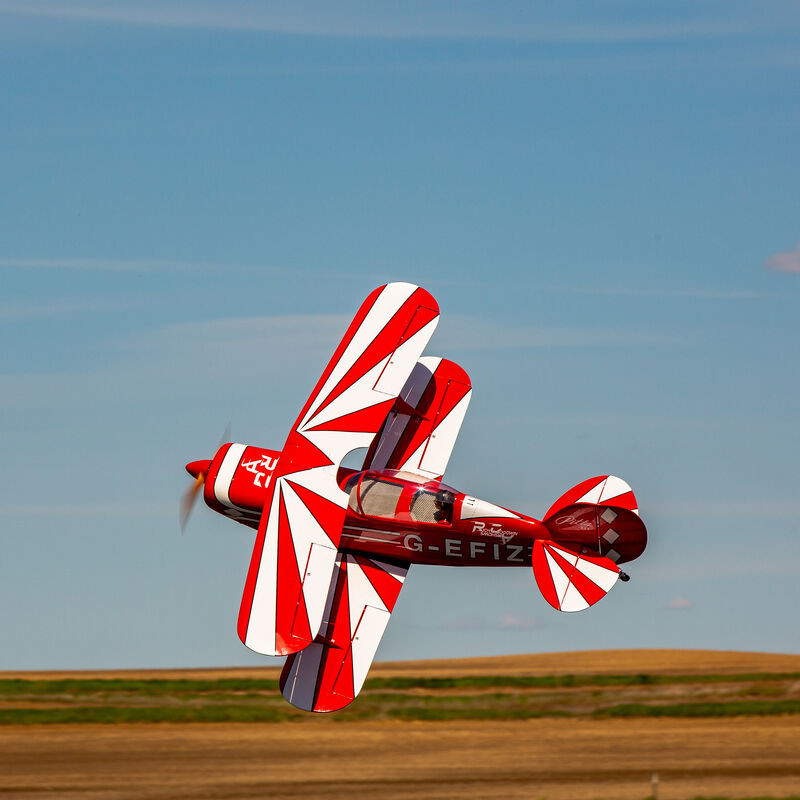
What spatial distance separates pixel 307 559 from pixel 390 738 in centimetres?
1845

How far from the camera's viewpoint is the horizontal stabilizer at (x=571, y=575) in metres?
19.5

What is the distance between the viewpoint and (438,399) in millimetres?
23719

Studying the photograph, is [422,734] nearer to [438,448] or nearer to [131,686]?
[131,686]

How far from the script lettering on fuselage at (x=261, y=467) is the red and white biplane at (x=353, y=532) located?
2cm

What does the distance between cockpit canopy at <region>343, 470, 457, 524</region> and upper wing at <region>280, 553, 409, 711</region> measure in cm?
111

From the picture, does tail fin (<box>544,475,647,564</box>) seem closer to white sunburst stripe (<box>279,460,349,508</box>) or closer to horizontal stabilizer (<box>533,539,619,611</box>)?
horizontal stabilizer (<box>533,539,619,611</box>)

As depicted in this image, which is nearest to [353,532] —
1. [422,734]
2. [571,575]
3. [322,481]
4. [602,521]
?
[322,481]

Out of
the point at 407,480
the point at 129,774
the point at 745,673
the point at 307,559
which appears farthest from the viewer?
the point at 745,673

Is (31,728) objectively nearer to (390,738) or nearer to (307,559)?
(390,738)

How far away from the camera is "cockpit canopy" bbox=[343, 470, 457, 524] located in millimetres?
20312

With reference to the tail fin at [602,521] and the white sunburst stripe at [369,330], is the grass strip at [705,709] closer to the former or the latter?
the white sunburst stripe at [369,330]

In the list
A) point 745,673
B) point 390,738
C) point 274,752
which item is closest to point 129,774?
point 274,752

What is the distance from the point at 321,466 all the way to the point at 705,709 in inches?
946

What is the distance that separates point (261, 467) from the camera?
69.3 feet
